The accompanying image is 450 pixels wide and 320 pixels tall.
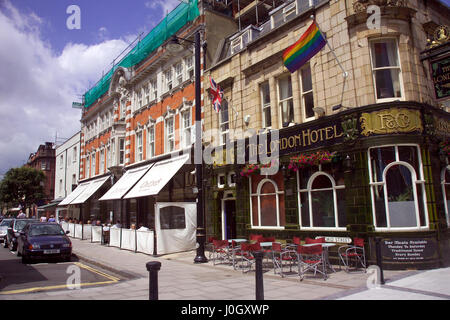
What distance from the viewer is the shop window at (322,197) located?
35.7 ft

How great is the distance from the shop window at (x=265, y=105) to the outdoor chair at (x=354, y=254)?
5.95 m

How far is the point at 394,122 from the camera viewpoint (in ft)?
32.4

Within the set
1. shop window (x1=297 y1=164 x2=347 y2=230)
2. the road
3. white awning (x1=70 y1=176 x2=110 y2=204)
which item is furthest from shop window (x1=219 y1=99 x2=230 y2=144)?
white awning (x1=70 y1=176 x2=110 y2=204)

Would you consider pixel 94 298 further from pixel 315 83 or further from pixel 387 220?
pixel 315 83

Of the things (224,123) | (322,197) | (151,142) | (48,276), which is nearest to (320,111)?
(322,197)

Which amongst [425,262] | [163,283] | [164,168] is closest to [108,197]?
[164,168]

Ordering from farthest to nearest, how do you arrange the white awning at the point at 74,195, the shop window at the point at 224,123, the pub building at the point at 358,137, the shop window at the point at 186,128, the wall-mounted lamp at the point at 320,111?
the white awning at the point at 74,195, the shop window at the point at 186,128, the shop window at the point at 224,123, the wall-mounted lamp at the point at 320,111, the pub building at the point at 358,137

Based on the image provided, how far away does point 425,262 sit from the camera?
365 inches

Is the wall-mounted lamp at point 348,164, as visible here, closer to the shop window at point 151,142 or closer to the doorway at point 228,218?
the doorway at point 228,218

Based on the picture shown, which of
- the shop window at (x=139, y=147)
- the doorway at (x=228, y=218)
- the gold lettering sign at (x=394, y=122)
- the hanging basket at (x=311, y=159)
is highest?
the shop window at (x=139, y=147)

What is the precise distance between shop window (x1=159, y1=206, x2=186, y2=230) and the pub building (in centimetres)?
308

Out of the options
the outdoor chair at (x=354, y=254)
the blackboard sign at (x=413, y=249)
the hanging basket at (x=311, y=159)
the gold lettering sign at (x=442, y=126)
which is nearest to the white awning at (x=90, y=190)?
the hanging basket at (x=311, y=159)

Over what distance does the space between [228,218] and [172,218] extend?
2.61m

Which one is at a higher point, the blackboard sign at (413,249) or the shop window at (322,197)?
the shop window at (322,197)
